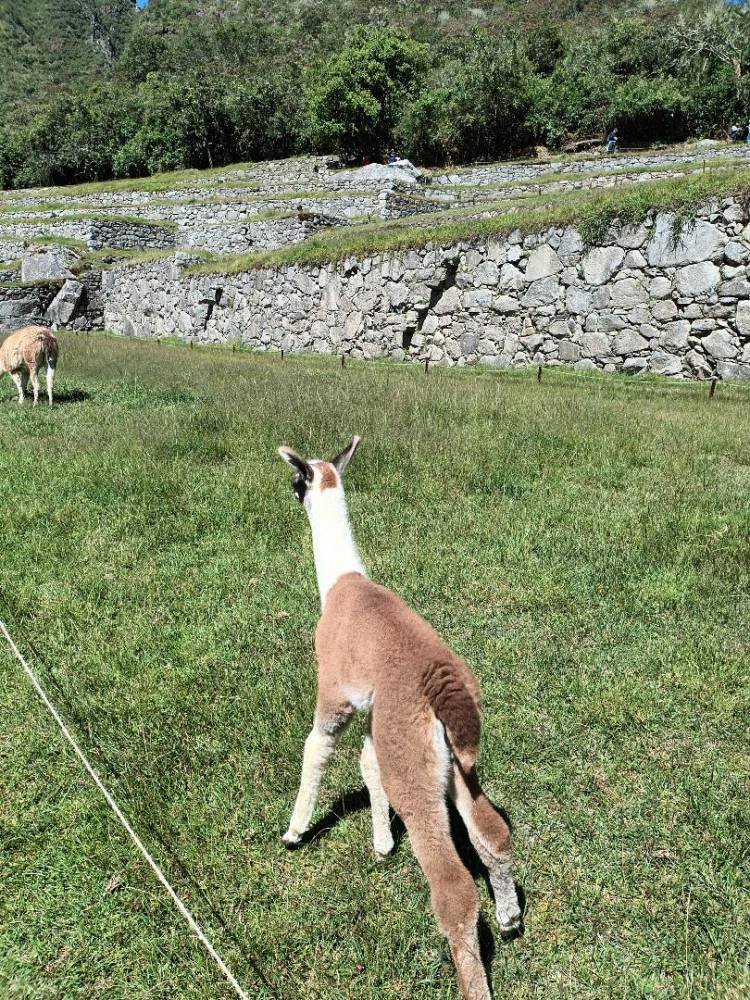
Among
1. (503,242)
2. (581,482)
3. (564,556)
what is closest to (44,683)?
(564,556)

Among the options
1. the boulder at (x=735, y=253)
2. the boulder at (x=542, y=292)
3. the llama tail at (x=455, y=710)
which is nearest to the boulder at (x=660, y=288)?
the boulder at (x=735, y=253)

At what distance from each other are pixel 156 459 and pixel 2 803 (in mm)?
4467

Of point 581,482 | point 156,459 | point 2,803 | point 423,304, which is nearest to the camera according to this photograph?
point 2,803

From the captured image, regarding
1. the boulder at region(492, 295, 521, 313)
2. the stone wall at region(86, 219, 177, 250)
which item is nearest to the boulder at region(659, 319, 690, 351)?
the boulder at region(492, 295, 521, 313)

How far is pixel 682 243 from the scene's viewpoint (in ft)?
39.5

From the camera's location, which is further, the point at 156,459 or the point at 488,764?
the point at 156,459

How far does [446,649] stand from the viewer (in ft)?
6.07

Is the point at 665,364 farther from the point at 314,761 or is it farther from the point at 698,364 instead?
the point at 314,761

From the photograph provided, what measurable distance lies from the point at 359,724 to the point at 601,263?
1270 centimetres

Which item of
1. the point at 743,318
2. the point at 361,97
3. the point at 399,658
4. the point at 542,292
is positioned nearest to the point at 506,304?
the point at 542,292

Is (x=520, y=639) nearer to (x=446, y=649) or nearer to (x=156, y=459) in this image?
(x=446, y=649)

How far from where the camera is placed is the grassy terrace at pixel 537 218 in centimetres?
1211

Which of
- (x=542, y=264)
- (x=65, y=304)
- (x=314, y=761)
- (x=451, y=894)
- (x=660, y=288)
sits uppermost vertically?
(x=451, y=894)

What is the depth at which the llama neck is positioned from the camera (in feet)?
7.63
